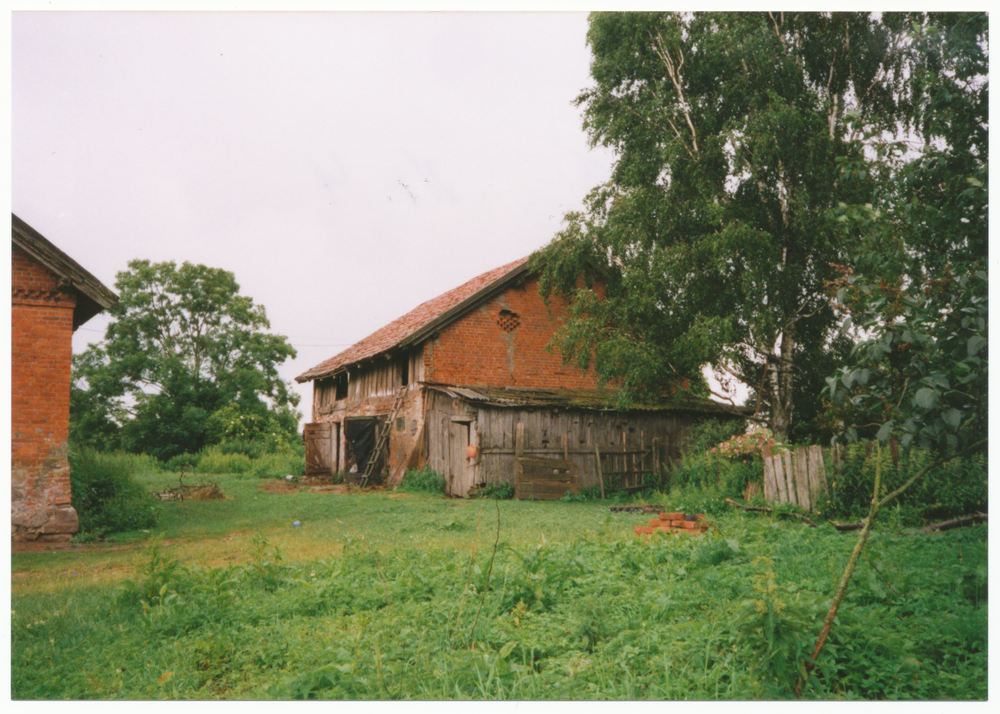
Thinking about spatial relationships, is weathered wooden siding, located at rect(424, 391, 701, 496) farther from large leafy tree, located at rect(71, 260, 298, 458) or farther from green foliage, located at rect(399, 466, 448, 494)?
large leafy tree, located at rect(71, 260, 298, 458)

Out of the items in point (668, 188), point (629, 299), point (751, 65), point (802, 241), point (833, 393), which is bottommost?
point (833, 393)

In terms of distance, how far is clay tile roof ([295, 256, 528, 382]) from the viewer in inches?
648

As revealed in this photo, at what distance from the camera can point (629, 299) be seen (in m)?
13.4

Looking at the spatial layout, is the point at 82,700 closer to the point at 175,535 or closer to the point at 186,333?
the point at 175,535

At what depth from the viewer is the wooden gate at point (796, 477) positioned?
8.79m

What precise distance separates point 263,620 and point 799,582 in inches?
160

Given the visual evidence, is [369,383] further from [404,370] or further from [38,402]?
[38,402]

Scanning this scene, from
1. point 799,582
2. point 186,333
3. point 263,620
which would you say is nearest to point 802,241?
point 799,582

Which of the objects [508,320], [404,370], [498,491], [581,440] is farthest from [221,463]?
[581,440]

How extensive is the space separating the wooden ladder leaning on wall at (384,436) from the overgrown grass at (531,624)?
35.8ft

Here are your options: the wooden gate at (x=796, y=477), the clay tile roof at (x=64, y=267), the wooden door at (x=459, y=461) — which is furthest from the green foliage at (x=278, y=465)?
the wooden gate at (x=796, y=477)

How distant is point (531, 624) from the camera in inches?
170

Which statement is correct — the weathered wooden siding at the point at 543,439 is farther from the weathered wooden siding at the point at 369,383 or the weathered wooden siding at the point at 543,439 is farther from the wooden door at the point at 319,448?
the wooden door at the point at 319,448

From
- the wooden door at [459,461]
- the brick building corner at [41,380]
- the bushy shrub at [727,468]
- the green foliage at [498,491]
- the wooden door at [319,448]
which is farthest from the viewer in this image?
the wooden door at [319,448]
